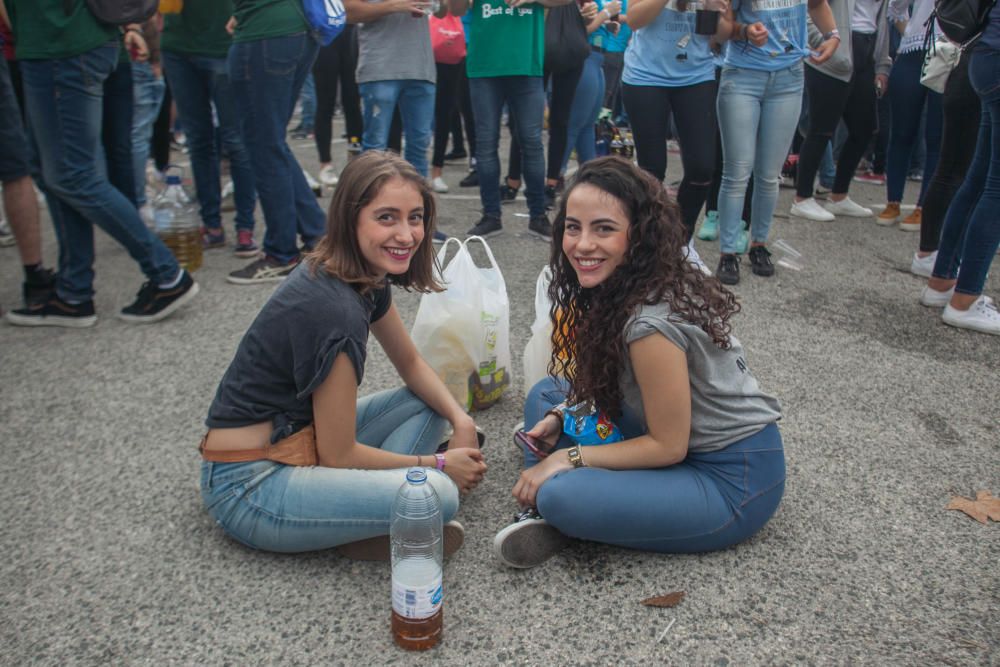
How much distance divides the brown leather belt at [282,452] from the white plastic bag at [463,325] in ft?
2.60

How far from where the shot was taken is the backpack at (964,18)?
325 cm

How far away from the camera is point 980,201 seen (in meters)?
3.50

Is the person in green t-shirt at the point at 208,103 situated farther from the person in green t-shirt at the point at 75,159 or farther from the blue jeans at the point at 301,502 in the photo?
the blue jeans at the point at 301,502

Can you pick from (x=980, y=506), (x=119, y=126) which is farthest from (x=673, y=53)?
(x=119, y=126)

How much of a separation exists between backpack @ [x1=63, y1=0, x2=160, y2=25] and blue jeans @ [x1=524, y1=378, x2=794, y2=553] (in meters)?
2.84

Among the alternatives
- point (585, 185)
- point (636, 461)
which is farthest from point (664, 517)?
point (585, 185)

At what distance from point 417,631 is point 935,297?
3.56 metres

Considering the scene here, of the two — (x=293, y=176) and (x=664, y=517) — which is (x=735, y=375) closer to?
(x=664, y=517)

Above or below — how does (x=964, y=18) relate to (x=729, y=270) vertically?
above

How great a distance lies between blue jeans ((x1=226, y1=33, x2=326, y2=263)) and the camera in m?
3.71

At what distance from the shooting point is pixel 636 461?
2027 millimetres

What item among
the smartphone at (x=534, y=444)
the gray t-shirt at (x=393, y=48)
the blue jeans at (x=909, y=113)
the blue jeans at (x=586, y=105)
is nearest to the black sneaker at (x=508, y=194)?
the blue jeans at (x=586, y=105)

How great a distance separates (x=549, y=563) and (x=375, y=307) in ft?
2.98

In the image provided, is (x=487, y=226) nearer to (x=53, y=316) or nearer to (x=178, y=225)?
(x=178, y=225)
